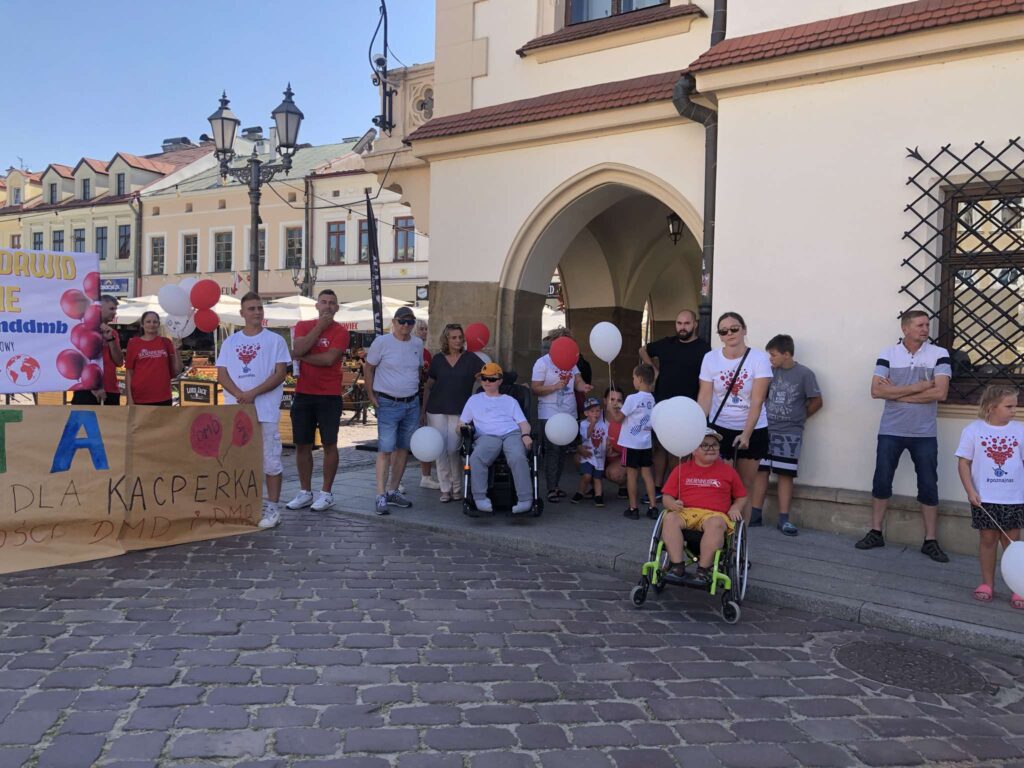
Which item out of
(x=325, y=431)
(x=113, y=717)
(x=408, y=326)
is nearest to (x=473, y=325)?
(x=408, y=326)

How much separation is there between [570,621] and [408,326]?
3867 millimetres

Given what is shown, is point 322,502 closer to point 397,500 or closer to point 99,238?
point 397,500

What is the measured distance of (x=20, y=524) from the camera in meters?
5.77

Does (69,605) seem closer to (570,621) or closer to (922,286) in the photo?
(570,621)

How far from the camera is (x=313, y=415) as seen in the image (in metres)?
7.70

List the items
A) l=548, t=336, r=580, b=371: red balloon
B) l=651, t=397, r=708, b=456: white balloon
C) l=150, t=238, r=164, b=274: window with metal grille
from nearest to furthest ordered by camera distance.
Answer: l=651, t=397, r=708, b=456: white balloon, l=548, t=336, r=580, b=371: red balloon, l=150, t=238, r=164, b=274: window with metal grille

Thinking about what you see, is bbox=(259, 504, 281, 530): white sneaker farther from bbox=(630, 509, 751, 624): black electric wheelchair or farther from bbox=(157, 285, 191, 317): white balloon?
bbox=(630, 509, 751, 624): black electric wheelchair

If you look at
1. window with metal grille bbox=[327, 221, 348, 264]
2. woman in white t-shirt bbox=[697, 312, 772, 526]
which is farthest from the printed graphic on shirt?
window with metal grille bbox=[327, 221, 348, 264]

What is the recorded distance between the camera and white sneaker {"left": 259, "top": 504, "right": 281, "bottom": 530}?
7.04m

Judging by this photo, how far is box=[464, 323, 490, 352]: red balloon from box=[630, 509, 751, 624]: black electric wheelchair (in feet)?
12.8

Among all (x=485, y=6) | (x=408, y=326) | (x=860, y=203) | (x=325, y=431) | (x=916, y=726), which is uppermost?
(x=485, y=6)

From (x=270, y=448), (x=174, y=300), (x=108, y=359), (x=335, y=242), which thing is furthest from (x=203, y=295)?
(x=335, y=242)

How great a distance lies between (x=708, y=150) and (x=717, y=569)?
4.39 metres

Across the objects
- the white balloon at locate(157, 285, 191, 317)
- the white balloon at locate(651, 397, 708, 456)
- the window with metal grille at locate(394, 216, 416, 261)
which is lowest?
the white balloon at locate(651, 397, 708, 456)
